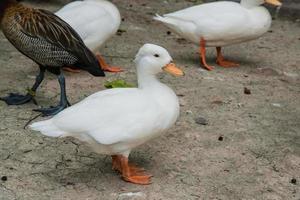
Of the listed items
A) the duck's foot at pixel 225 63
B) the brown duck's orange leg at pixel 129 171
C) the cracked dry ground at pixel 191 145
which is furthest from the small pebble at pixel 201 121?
the duck's foot at pixel 225 63

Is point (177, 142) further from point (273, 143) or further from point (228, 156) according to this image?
point (273, 143)

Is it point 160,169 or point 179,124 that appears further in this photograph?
point 179,124

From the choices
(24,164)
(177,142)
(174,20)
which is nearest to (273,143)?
(177,142)

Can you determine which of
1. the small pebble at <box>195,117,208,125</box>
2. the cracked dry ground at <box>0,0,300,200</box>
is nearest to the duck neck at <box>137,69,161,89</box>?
the cracked dry ground at <box>0,0,300,200</box>

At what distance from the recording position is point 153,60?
13.2ft

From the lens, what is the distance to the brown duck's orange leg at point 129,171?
400 centimetres

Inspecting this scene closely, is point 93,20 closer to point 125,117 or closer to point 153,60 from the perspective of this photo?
point 153,60

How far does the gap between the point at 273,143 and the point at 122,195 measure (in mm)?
1409

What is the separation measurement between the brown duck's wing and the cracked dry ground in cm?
46

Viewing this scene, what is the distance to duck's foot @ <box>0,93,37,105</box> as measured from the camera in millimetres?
5223

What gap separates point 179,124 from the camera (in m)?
5.04

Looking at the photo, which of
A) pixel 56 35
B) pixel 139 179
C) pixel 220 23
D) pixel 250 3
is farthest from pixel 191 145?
pixel 250 3

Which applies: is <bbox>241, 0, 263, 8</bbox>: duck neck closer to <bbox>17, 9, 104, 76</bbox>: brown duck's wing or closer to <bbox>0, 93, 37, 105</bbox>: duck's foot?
<bbox>17, 9, 104, 76</bbox>: brown duck's wing

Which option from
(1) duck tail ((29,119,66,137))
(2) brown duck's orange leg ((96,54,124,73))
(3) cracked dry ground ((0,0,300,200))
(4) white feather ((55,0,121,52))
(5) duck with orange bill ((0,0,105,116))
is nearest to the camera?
(1) duck tail ((29,119,66,137))
